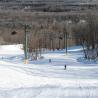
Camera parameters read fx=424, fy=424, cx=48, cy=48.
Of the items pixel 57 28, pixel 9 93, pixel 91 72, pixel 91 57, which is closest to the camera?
pixel 9 93

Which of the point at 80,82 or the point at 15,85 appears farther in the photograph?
the point at 80,82

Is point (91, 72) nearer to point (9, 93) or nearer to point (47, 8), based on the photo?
point (9, 93)

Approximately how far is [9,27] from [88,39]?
22575 millimetres

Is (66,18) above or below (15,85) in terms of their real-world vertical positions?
below

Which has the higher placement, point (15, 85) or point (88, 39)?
point (15, 85)

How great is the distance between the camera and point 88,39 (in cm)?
2123

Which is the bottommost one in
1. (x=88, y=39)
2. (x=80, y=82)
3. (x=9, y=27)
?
(x=9, y=27)

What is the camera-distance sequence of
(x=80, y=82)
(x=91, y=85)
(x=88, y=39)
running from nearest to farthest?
(x=91, y=85)
(x=80, y=82)
(x=88, y=39)

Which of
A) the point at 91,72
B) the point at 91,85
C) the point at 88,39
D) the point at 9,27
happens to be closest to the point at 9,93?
the point at 91,85

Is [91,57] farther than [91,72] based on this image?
Yes

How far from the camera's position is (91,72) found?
39.5 ft

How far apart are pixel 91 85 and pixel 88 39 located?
12.7 m

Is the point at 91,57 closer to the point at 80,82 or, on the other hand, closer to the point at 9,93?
the point at 80,82

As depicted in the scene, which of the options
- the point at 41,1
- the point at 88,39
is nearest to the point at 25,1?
the point at 41,1
